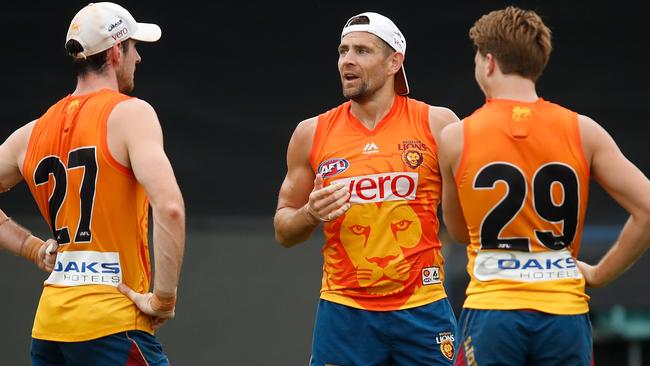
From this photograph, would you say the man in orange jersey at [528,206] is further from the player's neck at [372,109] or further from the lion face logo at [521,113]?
the player's neck at [372,109]

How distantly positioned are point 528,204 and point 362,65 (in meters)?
1.30

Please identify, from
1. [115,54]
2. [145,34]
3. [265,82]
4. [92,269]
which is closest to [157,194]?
[92,269]

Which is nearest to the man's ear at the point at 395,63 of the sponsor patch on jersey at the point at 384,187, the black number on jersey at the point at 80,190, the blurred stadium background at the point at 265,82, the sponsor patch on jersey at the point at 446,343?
the sponsor patch on jersey at the point at 384,187

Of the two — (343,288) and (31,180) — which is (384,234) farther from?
(31,180)

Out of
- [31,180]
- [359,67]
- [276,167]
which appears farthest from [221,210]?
[31,180]

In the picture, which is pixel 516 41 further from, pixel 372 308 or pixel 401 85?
pixel 372 308

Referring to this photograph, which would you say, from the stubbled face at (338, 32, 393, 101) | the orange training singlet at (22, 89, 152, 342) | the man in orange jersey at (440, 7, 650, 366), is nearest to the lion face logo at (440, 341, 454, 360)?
the man in orange jersey at (440, 7, 650, 366)

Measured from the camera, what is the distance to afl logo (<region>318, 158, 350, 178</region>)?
14.9 feet

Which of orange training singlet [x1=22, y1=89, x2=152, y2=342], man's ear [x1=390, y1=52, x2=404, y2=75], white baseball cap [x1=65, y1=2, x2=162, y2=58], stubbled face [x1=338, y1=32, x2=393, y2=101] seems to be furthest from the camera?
man's ear [x1=390, y1=52, x2=404, y2=75]

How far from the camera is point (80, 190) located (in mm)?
3869

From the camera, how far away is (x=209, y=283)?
22.5 ft

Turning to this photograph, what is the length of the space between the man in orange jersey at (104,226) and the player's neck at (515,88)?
1.12 metres

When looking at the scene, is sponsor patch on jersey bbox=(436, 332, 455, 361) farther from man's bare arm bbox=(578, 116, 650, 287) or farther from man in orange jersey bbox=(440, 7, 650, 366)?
man's bare arm bbox=(578, 116, 650, 287)

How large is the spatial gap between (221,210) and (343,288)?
266 centimetres
